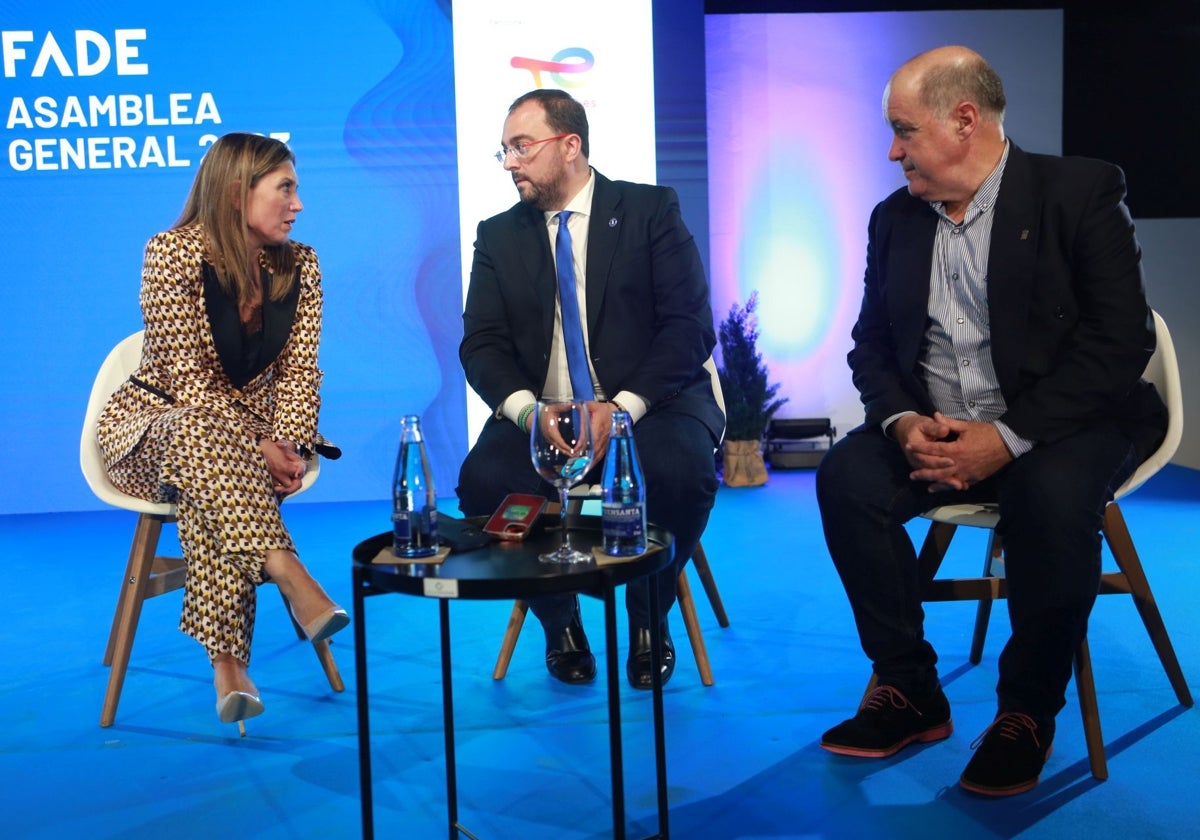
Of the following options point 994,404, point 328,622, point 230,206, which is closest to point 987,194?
point 994,404

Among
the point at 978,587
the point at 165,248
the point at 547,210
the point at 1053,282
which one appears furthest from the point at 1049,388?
the point at 165,248

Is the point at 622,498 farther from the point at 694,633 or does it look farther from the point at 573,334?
the point at 573,334

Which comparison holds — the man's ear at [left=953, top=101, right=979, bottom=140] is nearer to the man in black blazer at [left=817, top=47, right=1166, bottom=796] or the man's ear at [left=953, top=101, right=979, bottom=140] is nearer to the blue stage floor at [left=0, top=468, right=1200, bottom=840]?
the man in black blazer at [left=817, top=47, right=1166, bottom=796]

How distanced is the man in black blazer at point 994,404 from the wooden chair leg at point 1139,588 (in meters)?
0.14

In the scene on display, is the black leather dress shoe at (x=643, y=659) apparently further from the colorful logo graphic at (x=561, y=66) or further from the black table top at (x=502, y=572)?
the colorful logo graphic at (x=561, y=66)

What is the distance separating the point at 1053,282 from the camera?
2295 millimetres

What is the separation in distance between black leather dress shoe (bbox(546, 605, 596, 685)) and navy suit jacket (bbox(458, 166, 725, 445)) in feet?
1.84

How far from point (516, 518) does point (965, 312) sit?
42.4 inches

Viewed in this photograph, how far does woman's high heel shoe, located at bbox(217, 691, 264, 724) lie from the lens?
2.29 metres

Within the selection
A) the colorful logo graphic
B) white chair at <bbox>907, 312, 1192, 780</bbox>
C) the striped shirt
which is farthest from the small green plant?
white chair at <bbox>907, 312, 1192, 780</bbox>

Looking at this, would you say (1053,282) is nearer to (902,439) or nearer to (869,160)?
(902,439)

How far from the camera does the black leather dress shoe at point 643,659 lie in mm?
2658

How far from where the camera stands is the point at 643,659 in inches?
106

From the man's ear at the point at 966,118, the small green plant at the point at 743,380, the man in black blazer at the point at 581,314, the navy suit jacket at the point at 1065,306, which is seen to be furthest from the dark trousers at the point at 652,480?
the small green plant at the point at 743,380
